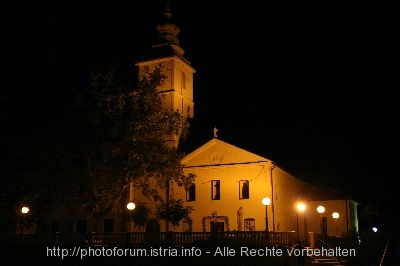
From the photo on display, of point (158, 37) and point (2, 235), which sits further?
point (158, 37)

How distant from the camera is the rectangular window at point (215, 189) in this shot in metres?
41.5

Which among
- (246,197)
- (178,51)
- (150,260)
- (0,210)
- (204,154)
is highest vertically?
(178,51)

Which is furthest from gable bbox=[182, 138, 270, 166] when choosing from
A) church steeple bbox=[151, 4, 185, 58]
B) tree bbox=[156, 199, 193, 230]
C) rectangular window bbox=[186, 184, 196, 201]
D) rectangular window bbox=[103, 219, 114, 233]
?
church steeple bbox=[151, 4, 185, 58]

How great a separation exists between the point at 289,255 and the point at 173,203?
45.8ft

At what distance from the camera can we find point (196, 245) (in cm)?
2809

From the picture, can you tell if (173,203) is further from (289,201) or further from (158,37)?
(158,37)

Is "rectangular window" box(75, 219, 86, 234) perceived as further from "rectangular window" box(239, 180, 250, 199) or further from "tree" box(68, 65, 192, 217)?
"rectangular window" box(239, 180, 250, 199)

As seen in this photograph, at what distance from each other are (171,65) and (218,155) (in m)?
10.4

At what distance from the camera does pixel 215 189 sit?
41.8 m

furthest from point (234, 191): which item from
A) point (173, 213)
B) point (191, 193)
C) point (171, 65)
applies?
point (171, 65)

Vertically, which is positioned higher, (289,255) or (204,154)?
(204,154)

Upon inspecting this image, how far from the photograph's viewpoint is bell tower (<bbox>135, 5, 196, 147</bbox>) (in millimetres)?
47344

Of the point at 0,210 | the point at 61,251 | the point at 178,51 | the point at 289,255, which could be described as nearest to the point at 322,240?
the point at 289,255

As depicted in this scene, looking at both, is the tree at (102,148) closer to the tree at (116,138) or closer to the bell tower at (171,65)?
the tree at (116,138)
